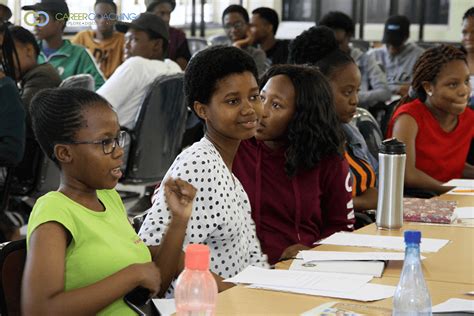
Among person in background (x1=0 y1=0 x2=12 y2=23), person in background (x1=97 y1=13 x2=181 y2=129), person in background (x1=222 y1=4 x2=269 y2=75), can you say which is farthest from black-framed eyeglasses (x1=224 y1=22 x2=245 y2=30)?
person in background (x1=0 y1=0 x2=12 y2=23)

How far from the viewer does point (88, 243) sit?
75.6 inches

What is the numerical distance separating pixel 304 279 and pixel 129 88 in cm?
298


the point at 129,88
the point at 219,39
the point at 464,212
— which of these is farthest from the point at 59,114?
the point at 219,39

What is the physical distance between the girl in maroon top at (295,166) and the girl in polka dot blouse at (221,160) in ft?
0.71

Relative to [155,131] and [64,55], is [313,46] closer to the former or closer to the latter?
[155,131]

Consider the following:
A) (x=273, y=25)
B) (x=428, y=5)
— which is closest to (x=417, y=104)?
(x=273, y=25)

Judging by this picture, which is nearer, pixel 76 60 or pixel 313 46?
pixel 313 46

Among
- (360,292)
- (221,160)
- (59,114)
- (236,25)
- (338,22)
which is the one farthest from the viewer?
(236,25)

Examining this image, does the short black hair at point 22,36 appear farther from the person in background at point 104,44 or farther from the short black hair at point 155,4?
the person in background at point 104,44

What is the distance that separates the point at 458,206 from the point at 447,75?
907 millimetres

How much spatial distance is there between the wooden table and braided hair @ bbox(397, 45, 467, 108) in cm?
131

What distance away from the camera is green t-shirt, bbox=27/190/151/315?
188 cm

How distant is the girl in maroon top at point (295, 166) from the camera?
2.75m

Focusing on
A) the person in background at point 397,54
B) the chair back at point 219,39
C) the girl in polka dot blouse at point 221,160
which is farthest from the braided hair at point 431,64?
the chair back at point 219,39
